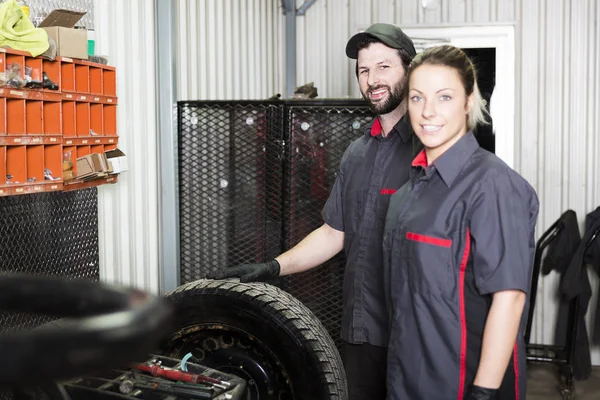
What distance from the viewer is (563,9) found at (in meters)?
5.52

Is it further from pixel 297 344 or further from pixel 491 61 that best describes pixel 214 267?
pixel 491 61

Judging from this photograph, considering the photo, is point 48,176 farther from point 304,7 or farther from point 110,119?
point 304,7

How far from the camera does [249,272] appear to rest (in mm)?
2504

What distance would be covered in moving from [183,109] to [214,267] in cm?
84

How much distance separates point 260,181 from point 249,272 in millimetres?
1325

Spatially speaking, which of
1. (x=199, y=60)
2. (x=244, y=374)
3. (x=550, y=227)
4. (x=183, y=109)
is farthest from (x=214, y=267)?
(x=550, y=227)

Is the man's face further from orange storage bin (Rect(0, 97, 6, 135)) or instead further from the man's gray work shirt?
orange storage bin (Rect(0, 97, 6, 135))

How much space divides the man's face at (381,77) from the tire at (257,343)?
2.62 ft

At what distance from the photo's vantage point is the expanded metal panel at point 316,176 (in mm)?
3703

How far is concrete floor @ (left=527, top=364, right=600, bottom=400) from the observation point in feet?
15.9

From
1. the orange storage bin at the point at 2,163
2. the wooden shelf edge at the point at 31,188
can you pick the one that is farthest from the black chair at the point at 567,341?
the orange storage bin at the point at 2,163

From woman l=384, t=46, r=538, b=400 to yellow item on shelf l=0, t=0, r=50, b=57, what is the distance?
1.21 metres

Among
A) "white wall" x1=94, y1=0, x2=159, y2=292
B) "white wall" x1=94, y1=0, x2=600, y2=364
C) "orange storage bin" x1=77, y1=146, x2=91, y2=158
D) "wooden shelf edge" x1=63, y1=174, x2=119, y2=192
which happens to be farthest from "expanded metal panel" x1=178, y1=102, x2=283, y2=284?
"orange storage bin" x1=77, y1=146, x2=91, y2=158

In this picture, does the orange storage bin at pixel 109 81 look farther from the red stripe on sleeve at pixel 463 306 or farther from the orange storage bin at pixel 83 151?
the red stripe on sleeve at pixel 463 306
